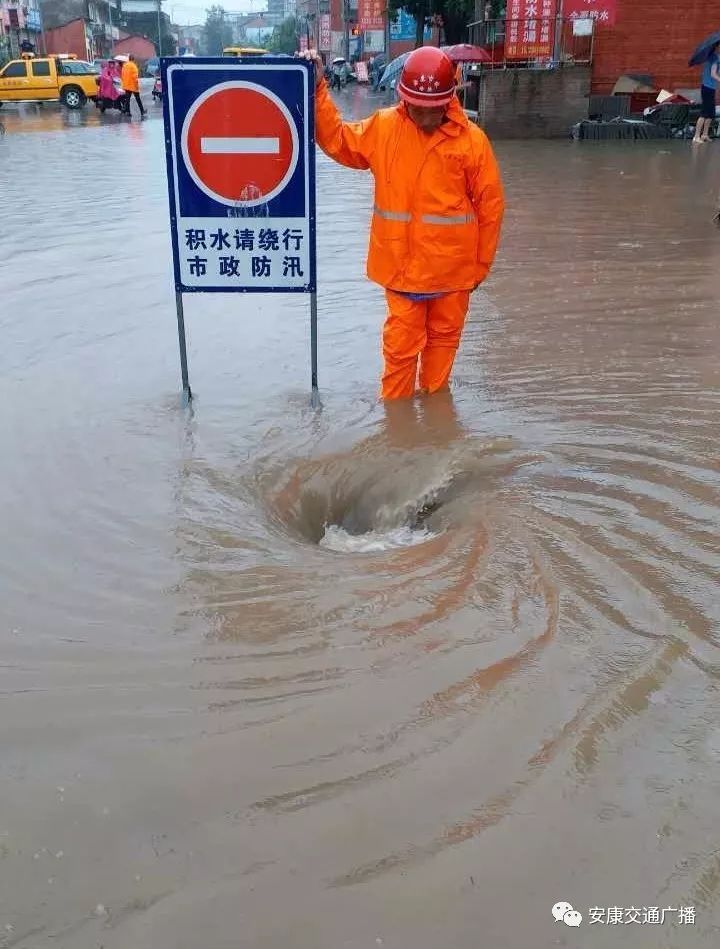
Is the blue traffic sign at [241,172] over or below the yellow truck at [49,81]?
below

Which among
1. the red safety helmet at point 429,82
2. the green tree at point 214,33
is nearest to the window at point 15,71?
the red safety helmet at point 429,82

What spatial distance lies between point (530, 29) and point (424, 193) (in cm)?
1808

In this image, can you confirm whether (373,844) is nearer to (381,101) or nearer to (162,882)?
(162,882)

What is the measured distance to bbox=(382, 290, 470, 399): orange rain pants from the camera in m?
4.40

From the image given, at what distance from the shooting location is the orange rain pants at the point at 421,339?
440 cm

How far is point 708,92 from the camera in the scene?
54.0ft

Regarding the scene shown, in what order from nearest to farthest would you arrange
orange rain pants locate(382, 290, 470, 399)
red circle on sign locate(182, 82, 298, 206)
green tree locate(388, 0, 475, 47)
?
red circle on sign locate(182, 82, 298, 206) < orange rain pants locate(382, 290, 470, 399) < green tree locate(388, 0, 475, 47)

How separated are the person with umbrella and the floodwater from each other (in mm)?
11650

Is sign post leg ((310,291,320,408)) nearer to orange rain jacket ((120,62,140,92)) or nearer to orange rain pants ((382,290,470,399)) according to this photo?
orange rain pants ((382,290,470,399))

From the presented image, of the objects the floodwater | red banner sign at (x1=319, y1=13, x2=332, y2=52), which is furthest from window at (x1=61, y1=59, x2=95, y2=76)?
red banner sign at (x1=319, y1=13, x2=332, y2=52)

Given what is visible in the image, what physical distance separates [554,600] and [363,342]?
11.0 feet

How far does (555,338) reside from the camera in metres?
5.63

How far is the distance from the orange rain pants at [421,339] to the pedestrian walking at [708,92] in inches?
534

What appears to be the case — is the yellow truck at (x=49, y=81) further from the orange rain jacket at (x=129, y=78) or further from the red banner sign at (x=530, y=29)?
the red banner sign at (x=530, y=29)
